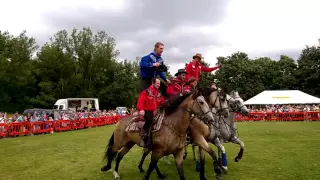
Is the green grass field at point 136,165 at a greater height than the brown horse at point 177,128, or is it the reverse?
the brown horse at point 177,128

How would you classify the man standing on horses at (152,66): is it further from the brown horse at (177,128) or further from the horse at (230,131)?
the horse at (230,131)

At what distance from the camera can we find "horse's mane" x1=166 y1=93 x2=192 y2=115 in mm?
7508

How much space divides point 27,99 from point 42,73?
665 cm

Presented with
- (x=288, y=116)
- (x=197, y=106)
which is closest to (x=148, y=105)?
(x=197, y=106)

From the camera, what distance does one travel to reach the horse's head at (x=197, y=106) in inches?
286

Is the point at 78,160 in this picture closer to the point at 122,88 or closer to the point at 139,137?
the point at 139,137

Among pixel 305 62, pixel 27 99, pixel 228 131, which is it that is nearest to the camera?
pixel 228 131

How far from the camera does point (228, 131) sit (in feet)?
32.1

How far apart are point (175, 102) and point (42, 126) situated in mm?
20433

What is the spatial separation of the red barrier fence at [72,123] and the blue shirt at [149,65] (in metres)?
11.5

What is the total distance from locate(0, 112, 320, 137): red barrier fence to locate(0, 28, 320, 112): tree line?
55.5ft

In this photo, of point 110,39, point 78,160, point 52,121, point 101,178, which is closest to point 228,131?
point 101,178

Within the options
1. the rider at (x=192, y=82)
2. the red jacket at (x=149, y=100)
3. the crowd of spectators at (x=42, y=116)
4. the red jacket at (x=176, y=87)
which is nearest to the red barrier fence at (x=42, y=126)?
the crowd of spectators at (x=42, y=116)

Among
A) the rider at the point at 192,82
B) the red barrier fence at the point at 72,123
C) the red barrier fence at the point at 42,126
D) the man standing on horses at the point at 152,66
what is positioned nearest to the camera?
the man standing on horses at the point at 152,66
